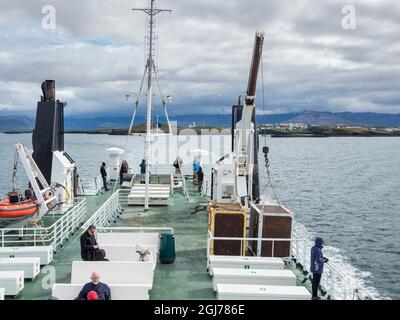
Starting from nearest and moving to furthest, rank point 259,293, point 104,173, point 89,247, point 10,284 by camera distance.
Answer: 1. point 259,293
2. point 10,284
3. point 89,247
4. point 104,173

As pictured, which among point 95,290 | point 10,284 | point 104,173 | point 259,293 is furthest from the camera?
point 104,173

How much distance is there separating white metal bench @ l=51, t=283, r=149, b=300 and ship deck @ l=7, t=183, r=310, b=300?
890 mm

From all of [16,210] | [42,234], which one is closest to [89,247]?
[42,234]

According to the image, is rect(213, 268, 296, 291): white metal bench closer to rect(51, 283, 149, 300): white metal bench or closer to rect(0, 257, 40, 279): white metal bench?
rect(51, 283, 149, 300): white metal bench

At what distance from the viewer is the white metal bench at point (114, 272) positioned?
9.42 metres

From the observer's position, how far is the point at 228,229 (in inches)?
477

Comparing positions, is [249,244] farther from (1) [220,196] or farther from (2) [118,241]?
(1) [220,196]

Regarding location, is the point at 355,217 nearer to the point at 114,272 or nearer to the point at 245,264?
the point at 245,264

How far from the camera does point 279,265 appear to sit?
35.0ft

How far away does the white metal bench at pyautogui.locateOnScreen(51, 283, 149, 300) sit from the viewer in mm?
8469

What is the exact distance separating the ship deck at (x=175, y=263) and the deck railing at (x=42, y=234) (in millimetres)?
334

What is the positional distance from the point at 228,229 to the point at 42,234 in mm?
5190

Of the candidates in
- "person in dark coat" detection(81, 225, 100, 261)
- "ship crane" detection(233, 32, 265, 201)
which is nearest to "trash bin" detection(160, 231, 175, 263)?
"person in dark coat" detection(81, 225, 100, 261)

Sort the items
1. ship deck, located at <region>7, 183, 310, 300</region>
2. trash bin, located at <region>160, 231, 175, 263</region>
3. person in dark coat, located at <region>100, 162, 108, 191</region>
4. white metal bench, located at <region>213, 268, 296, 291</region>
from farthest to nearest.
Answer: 1. person in dark coat, located at <region>100, 162, 108, 191</region>
2. trash bin, located at <region>160, 231, 175, 263</region>
3. ship deck, located at <region>7, 183, 310, 300</region>
4. white metal bench, located at <region>213, 268, 296, 291</region>
